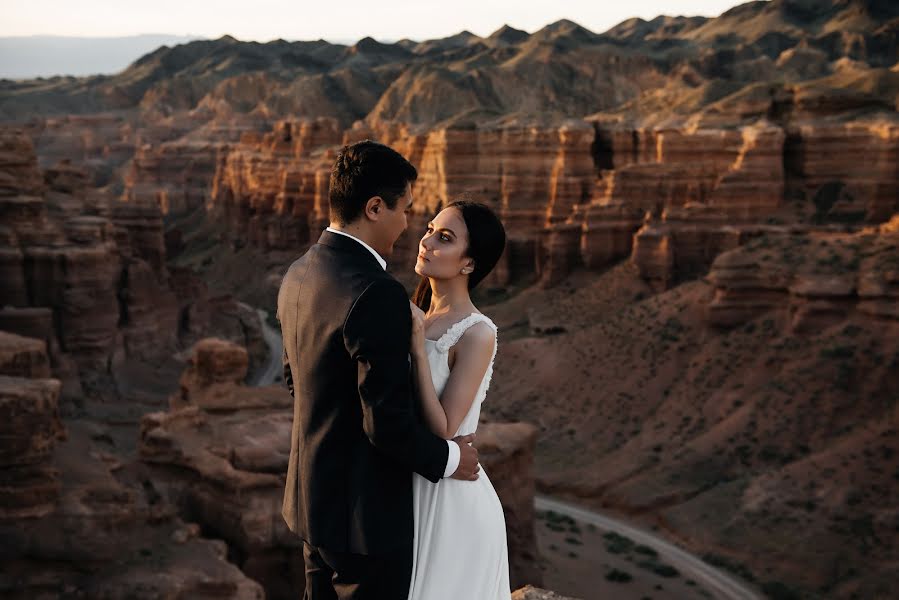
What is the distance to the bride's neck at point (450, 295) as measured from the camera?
17.1ft

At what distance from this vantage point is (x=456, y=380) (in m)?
4.80

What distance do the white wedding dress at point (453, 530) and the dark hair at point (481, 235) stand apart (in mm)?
419

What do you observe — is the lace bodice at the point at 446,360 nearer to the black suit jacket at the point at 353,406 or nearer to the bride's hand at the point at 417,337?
the bride's hand at the point at 417,337

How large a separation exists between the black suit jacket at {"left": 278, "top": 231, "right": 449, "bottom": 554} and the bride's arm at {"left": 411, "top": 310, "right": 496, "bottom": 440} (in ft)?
0.52

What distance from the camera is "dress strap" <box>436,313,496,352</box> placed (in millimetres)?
4867

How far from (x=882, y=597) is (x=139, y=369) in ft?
95.3

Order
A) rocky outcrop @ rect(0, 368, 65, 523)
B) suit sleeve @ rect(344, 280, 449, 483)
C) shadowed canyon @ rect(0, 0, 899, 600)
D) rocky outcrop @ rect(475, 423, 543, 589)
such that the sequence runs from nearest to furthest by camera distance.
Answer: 1. suit sleeve @ rect(344, 280, 449, 483)
2. rocky outcrop @ rect(0, 368, 65, 523)
3. shadowed canyon @ rect(0, 0, 899, 600)
4. rocky outcrop @ rect(475, 423, 543, 589)

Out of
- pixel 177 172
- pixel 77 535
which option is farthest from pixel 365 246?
pixel 177 172

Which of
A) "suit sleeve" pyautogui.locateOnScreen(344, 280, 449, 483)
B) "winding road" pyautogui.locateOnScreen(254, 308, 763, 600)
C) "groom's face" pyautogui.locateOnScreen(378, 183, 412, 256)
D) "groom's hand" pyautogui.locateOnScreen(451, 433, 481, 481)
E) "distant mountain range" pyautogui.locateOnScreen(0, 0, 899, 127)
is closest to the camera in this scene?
"suit sleeve" pyautogui.locateOnScreen(344, 280, 449, 483)

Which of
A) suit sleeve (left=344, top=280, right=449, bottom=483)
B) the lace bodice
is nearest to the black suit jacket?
suit sleeve (left=344, top=280, right=449, bottom=483)

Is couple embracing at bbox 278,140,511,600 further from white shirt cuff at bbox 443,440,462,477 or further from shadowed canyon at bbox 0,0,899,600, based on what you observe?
shadowed canyon at bbox 0,0,899,600

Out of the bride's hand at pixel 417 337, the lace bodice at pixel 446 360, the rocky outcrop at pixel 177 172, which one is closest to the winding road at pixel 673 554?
the lace bodice at pixel 446 360

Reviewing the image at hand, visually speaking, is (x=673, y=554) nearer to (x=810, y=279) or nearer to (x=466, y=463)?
(x=810, y=279)

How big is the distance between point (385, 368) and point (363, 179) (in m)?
0.97
